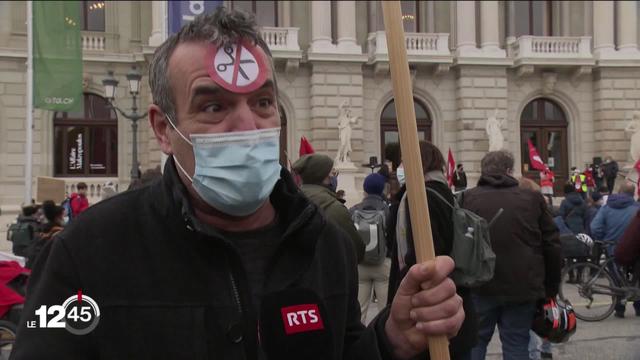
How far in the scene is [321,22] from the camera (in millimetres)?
25141

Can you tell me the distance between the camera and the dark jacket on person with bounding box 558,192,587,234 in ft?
36.1

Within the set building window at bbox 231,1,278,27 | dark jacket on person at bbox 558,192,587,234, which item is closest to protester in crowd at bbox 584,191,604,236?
dark jacket on person at bbox 558,192,587,234

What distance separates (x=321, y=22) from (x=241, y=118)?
24305mm

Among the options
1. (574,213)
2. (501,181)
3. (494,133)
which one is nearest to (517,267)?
(501,181)

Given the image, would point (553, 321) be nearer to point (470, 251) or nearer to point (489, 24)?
point (470, 251)

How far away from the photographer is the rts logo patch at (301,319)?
1.54 m

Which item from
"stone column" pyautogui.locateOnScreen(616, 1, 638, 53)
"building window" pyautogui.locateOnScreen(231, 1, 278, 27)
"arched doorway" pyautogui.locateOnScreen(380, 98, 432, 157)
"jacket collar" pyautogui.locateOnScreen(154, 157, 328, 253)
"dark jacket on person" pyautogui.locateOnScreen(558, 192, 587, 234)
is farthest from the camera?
"building window" pyautogui.locateOnScreen(231, 1, 278, 27)

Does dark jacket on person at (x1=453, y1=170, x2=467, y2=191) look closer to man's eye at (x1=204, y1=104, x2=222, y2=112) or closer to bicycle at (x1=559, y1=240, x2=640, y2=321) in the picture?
bicycle at (x1=559, y1=240, x2=640, y2=321)

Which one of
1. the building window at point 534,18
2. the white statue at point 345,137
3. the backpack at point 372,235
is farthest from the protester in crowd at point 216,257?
the building window at point 534,18

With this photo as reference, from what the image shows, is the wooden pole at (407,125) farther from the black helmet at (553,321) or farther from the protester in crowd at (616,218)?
the protester in crowd at (616,218)

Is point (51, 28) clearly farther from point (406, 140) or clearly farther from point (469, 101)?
point (406, 140)

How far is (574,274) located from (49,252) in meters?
9.41

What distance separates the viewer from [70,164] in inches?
962

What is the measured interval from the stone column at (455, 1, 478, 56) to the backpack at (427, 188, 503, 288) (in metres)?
23.1
